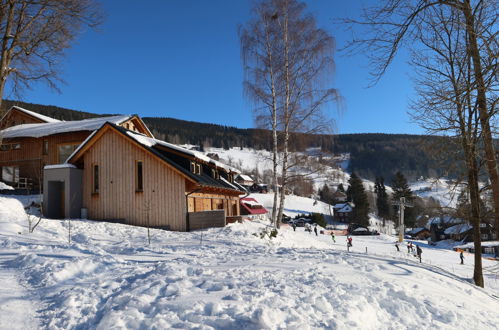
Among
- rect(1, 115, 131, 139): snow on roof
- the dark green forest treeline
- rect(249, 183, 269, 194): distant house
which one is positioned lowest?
rect(249, 183, 269, 194): distant house

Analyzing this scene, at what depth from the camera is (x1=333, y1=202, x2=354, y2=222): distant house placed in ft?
240

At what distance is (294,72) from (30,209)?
16.5m

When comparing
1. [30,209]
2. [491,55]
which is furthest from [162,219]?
[491,55]

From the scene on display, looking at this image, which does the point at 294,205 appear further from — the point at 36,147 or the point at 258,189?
the point at 36,147

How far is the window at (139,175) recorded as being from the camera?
1708 centimetres

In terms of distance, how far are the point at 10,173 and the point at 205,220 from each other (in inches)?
825

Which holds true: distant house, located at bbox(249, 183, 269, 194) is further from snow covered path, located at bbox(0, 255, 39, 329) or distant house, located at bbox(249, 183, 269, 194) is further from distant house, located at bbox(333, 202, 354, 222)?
snow covered path, located at bbox(0, 255, 39, 329)

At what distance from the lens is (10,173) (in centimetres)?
2622

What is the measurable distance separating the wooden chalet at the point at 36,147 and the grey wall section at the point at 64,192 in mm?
6428

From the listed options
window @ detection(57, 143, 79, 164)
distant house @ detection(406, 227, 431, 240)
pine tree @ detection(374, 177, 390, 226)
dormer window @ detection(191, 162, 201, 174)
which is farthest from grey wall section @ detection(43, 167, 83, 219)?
pine tree @ detection(374, 177, 390, 226)

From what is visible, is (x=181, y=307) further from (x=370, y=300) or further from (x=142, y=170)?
(x=142, y=170)

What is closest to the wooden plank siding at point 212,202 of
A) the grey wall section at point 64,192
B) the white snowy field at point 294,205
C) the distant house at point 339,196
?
the grey wall section at point 64,192

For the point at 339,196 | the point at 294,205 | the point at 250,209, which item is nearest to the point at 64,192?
the point at 250,209

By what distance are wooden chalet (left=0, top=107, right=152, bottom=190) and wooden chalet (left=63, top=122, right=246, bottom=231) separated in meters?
6.43
